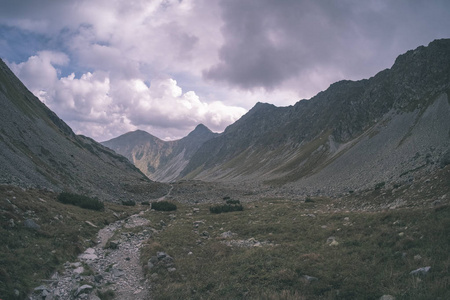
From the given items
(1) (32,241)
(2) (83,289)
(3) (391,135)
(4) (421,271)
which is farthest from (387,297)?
(3) (391,135)

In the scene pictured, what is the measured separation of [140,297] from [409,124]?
8427cm

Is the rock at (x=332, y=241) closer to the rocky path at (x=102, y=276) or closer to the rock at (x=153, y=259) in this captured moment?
the rocky path at (x=102, y=276)

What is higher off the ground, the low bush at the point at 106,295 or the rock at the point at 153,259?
the low bush at the point at 106,295

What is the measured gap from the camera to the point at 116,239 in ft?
63.7

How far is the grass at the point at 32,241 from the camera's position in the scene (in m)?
10.5

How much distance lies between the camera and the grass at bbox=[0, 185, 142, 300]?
10.5 metres

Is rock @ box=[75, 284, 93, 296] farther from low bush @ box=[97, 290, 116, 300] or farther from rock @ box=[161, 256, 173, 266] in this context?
rock @ box=[161, 256, 173, 266]

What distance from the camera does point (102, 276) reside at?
13.0 m

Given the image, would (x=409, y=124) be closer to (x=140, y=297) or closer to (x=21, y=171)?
Result: (x=140, y=297)

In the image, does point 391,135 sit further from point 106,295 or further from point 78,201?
point 106,295

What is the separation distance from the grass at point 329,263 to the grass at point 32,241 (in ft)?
16.3

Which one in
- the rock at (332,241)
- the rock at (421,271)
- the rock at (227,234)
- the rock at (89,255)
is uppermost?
the rock at (89,255)

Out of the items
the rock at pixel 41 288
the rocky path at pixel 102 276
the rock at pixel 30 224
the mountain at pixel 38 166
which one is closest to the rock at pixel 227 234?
the rocky path at pixel 102 276

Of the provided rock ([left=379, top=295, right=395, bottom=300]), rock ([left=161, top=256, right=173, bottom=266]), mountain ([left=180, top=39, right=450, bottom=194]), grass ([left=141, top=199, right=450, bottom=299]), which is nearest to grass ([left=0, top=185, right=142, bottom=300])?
grass ([left=141, top=199, right=450, bottom=299])
